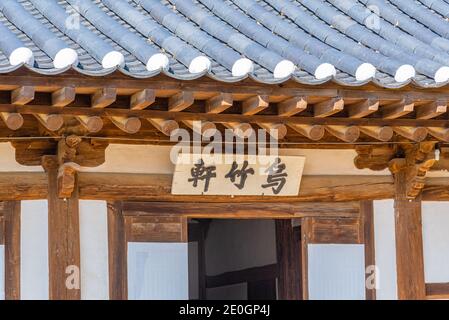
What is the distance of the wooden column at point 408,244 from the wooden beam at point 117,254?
87.7 inches

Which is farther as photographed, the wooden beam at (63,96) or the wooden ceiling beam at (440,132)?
the wooden ceiling beam at (440,132)

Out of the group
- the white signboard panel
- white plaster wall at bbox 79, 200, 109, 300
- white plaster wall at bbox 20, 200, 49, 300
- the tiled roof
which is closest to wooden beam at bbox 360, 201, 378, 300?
the white signboard panel

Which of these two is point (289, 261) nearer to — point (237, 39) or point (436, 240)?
point (436, 240)

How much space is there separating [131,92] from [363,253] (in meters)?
2.61

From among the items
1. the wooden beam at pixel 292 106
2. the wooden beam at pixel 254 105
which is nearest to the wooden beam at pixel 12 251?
the wooden beam at pixel 254 105

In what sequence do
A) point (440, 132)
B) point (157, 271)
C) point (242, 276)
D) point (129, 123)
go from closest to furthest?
point (129, 123) < point (440, 132) < point (157, 271) < point (242, 276)

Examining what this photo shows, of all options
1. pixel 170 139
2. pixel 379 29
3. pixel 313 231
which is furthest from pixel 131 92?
pixel 379 29

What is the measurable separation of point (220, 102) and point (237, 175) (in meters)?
1.26

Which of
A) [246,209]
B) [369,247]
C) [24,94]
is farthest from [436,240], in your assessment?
[24,94]

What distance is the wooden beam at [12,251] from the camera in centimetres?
765

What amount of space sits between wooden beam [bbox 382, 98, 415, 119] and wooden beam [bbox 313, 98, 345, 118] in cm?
38

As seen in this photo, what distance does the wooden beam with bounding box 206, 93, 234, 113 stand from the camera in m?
6.98

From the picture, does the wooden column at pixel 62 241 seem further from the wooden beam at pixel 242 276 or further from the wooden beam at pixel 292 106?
the wooden beam at pixel 242 276

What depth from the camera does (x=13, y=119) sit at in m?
6.97
